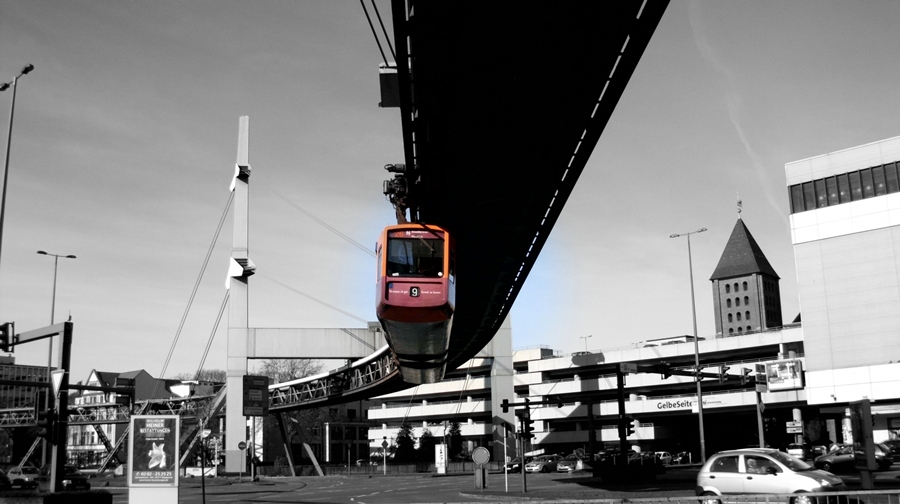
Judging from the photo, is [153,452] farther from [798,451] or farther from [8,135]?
[798,451]

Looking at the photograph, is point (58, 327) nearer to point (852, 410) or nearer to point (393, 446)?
point (852, 410)

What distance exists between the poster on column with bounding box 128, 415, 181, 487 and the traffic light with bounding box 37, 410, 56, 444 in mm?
5126

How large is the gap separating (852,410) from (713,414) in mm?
71336

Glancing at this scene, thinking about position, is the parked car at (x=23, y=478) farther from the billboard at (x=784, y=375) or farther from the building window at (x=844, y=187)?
the building window at (x=844, y=187)

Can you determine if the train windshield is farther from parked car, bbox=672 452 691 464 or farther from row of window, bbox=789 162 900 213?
parked car, bbox=672 452 691 464

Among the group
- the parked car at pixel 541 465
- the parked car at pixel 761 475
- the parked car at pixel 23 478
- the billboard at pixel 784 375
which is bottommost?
the parked car at pixel 541 465

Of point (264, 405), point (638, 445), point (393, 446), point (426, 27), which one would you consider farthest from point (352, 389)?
point (426, 27)

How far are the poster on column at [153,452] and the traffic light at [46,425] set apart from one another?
513 centimetres

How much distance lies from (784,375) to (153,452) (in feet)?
83.6

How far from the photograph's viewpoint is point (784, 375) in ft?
108

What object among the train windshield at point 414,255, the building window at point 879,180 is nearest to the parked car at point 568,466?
the building window at point 879,180

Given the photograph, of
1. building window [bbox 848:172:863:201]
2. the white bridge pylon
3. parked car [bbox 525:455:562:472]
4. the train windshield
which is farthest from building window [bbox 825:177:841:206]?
the train windshield

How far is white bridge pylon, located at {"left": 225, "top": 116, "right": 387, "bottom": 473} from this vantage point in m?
54.5

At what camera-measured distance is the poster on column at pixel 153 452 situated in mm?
16031
